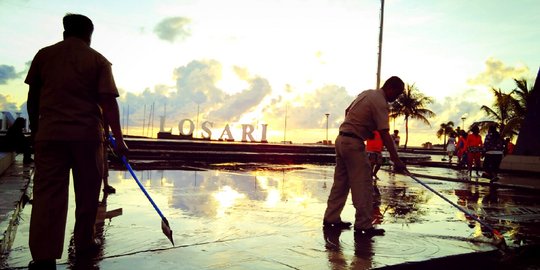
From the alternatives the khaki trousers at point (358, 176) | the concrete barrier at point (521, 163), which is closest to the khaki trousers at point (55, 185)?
the khaki trousers at point (358, 176)

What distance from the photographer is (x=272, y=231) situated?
537 centimetres

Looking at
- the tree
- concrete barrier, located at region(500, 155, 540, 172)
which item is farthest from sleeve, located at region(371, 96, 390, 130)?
the tree

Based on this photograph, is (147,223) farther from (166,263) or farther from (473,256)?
(473,256)

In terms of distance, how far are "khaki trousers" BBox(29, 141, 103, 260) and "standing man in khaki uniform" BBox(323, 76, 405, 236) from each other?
9.45 feet

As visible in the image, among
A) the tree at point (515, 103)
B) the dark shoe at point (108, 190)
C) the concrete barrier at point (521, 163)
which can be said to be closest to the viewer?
the dark shoe at point (108, 190)

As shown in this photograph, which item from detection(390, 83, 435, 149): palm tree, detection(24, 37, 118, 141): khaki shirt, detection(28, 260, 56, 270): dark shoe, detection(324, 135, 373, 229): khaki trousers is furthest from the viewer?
detection(390, 83, 435, 149): palm tree

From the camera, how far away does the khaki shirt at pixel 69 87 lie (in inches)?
136

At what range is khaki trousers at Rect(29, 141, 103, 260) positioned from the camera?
3330 mm

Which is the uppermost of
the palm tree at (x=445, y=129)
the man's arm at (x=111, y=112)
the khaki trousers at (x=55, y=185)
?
the palm tree at (x=445, y=129)

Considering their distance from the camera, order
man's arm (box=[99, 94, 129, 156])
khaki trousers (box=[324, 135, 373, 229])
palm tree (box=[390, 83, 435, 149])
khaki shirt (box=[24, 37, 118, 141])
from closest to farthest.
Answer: khaki shirt (box=[24, 37, 118, 141])
man's arm (box=[99, 94, 129, 156])
khaki trousers (box=[324, 135, 373, 229])
palm tree (box=[390, 83, 435, 149])

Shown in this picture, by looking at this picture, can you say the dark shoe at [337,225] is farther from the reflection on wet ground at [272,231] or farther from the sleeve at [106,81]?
the sleeve at [106,81]

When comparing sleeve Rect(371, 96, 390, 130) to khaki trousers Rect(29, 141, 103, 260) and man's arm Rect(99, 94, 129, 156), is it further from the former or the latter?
khaki trousers Rect(29, 141, 103, 260)

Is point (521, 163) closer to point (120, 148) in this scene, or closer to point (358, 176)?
point (358, 176)

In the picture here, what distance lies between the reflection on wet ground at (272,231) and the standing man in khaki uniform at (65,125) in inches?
16.9
